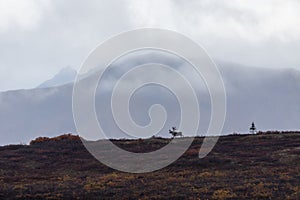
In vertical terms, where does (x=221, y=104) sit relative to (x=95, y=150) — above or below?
above

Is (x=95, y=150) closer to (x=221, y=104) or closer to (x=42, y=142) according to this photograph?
(x=42, y=142)

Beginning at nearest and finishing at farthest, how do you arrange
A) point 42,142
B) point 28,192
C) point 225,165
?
point 28,192 < point 225,165 < point 42,142

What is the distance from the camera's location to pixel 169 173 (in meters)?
38.1

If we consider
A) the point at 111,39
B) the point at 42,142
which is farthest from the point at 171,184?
the point at 42,142

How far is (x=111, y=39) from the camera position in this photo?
41219 mm

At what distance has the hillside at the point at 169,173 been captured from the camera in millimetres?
30422

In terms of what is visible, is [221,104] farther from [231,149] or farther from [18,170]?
[18,170]

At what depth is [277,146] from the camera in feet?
155

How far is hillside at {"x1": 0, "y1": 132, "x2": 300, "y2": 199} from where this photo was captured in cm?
3042

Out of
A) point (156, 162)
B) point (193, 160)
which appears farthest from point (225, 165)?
point (156, 162)

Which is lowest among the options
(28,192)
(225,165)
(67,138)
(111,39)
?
(28,192)

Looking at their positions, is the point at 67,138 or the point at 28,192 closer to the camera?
the point at 28,192

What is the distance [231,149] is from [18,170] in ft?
68.0

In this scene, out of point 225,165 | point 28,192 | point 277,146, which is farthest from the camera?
point 277,146
